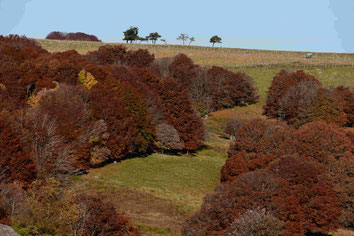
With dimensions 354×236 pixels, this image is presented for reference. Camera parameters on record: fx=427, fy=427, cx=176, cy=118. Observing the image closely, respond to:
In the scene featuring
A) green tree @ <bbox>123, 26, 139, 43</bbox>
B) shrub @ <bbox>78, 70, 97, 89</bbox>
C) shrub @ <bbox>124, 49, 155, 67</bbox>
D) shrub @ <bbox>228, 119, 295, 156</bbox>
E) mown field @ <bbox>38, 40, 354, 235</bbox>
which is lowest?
mown field @ <bbox>38, 40, 354, 235</bbox>

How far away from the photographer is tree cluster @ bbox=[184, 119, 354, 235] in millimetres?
38625

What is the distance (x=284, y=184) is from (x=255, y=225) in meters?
A: 8.97

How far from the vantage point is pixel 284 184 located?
42.2 metres

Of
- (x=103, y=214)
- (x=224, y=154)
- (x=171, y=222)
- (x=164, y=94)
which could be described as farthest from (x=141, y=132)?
(x=103, y=214)

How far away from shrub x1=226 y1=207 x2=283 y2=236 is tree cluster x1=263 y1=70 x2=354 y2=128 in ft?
190

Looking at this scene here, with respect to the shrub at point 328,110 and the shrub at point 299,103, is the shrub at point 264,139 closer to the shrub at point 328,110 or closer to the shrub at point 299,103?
the shrub at point 299,103

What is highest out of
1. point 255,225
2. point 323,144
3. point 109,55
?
point 109,55

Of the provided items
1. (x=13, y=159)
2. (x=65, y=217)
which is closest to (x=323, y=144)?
(x=13, y=159)

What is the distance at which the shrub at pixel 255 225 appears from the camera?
34.6 metres

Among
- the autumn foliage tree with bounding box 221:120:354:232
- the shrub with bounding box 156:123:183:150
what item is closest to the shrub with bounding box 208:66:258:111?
the shrub with bounding box 156:123:183:150

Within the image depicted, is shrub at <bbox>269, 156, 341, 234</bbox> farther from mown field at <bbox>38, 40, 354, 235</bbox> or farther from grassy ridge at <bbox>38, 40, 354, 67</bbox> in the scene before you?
grassy ridge at <bbox>38, 40, 354, 67</bbox>

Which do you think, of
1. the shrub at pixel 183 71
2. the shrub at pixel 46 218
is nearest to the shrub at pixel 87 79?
the shrub at pixel 183 71

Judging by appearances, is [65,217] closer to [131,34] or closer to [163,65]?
[163,65]

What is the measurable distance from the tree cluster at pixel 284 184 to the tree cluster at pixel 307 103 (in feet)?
83.3
